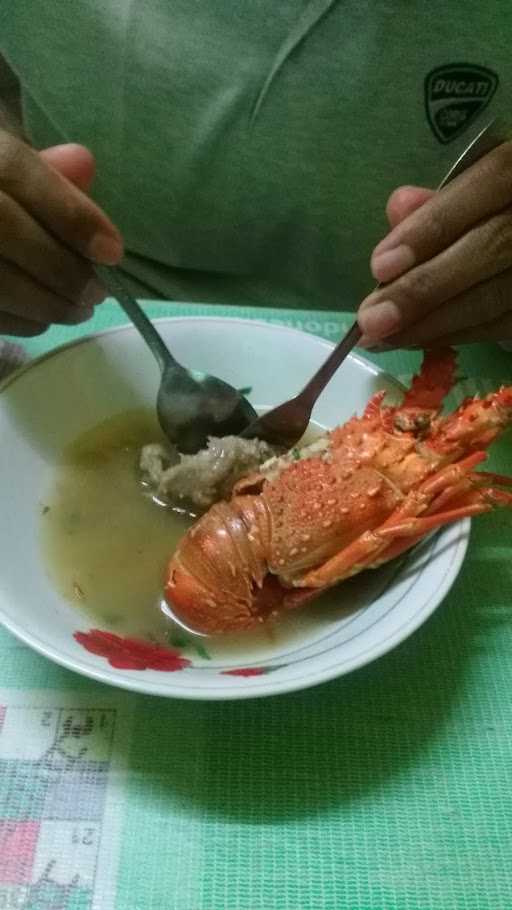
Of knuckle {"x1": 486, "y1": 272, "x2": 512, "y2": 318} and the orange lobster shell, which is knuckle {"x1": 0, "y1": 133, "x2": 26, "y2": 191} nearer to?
the orange lobster shell

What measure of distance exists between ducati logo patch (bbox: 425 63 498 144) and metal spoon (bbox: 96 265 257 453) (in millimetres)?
582

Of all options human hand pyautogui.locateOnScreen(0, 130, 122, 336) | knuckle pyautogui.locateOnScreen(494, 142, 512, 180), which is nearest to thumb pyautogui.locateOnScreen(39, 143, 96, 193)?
human hand pyautogui.locateOnScreen(0, 130, 122, 336)

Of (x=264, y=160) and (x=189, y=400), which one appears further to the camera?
(x=264, y=160)

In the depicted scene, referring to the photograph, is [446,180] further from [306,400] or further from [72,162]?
[72,162]

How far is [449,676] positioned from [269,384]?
0.51m

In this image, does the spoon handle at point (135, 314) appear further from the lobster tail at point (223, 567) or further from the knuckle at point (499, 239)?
the knuckle at point (499, 239)

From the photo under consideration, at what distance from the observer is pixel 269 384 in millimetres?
1146

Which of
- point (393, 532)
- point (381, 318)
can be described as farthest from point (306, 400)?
point (393, 532)

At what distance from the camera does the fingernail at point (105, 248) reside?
0.94 metres

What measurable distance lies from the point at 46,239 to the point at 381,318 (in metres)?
0.41

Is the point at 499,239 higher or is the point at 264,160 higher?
the point at 499,239

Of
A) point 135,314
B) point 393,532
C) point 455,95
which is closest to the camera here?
point 393,532

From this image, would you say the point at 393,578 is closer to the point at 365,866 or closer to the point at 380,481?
the point at 380,481

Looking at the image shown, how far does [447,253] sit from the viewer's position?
0.94 m
